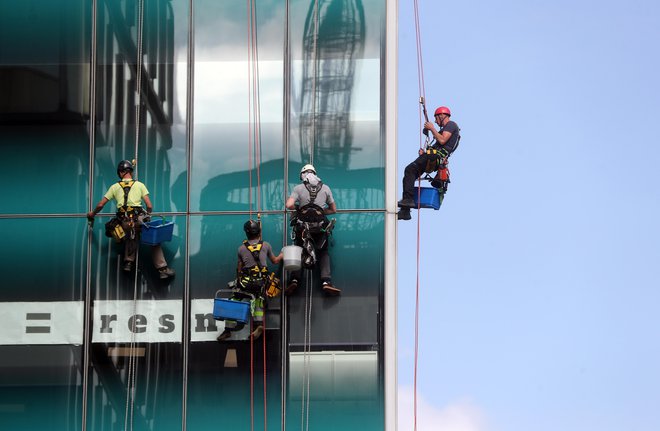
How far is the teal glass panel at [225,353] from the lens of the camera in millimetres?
22234

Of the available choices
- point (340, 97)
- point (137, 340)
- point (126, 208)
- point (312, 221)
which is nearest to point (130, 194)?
point (126, 208)

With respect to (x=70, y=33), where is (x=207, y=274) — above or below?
below

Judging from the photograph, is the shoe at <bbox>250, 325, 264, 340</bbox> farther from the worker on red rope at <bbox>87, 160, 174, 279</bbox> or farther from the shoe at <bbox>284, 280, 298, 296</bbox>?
the worker on red rope at <bbox>87, 160, 174, 279</bbox>

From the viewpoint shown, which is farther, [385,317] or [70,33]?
[70,33]

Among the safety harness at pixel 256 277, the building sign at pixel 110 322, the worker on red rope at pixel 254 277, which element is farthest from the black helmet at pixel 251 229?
the building sign at pixel 110 322

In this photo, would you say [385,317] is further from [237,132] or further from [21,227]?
[21,227]

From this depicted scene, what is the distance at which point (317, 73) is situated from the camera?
76.2 feet

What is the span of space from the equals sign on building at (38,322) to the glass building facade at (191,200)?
0.01 meters

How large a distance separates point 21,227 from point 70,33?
3.09 m

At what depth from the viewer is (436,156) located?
904 inches

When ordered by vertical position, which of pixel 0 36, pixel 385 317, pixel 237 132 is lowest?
pixel 385 317

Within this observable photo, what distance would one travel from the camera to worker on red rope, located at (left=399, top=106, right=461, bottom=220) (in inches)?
901

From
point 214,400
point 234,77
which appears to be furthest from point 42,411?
point 234,77

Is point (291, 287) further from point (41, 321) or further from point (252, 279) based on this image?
point (41, 321)
